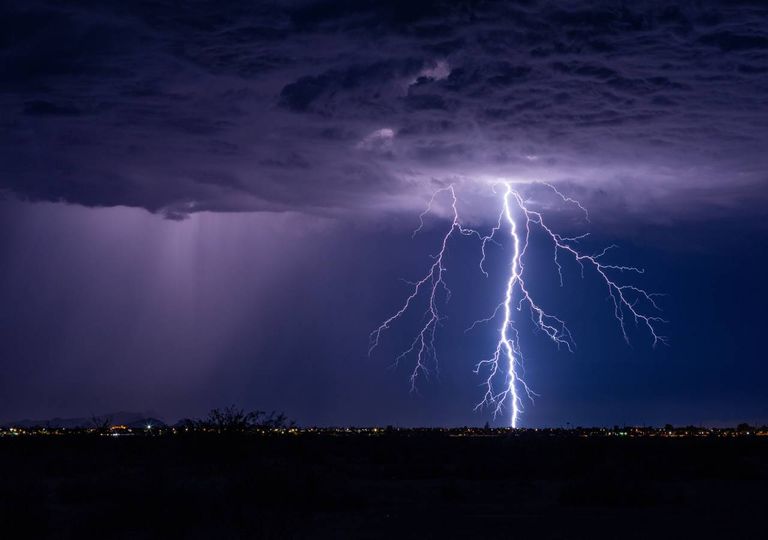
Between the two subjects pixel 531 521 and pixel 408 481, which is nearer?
pixel 531 521

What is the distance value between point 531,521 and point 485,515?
4.85 feet

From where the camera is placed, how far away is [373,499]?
84.0 ft

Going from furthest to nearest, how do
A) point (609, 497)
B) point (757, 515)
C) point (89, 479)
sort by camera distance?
point (89, 479)
point (609, 497)
point (757, 515)

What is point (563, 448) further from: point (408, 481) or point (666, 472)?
point (408, 481)

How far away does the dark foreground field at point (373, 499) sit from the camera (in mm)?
18297

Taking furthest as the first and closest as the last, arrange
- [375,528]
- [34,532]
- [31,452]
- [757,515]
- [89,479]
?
1. [31,452]
2. [89,479]
3. [757,515]
4. [375,528]
5. [34,532]

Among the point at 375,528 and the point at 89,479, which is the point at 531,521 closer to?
the point at 375,528

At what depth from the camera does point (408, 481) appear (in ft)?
106

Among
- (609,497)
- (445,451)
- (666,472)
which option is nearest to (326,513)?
(609,497)

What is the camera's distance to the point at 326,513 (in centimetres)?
2225

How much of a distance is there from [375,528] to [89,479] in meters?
9.92

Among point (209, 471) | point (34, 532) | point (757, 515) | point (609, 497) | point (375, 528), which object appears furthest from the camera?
point (209, 471)

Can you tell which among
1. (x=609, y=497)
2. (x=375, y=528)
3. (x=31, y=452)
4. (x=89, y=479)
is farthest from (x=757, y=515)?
(x=31, y=452)

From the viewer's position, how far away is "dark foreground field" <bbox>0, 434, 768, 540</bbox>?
60.0 feet
